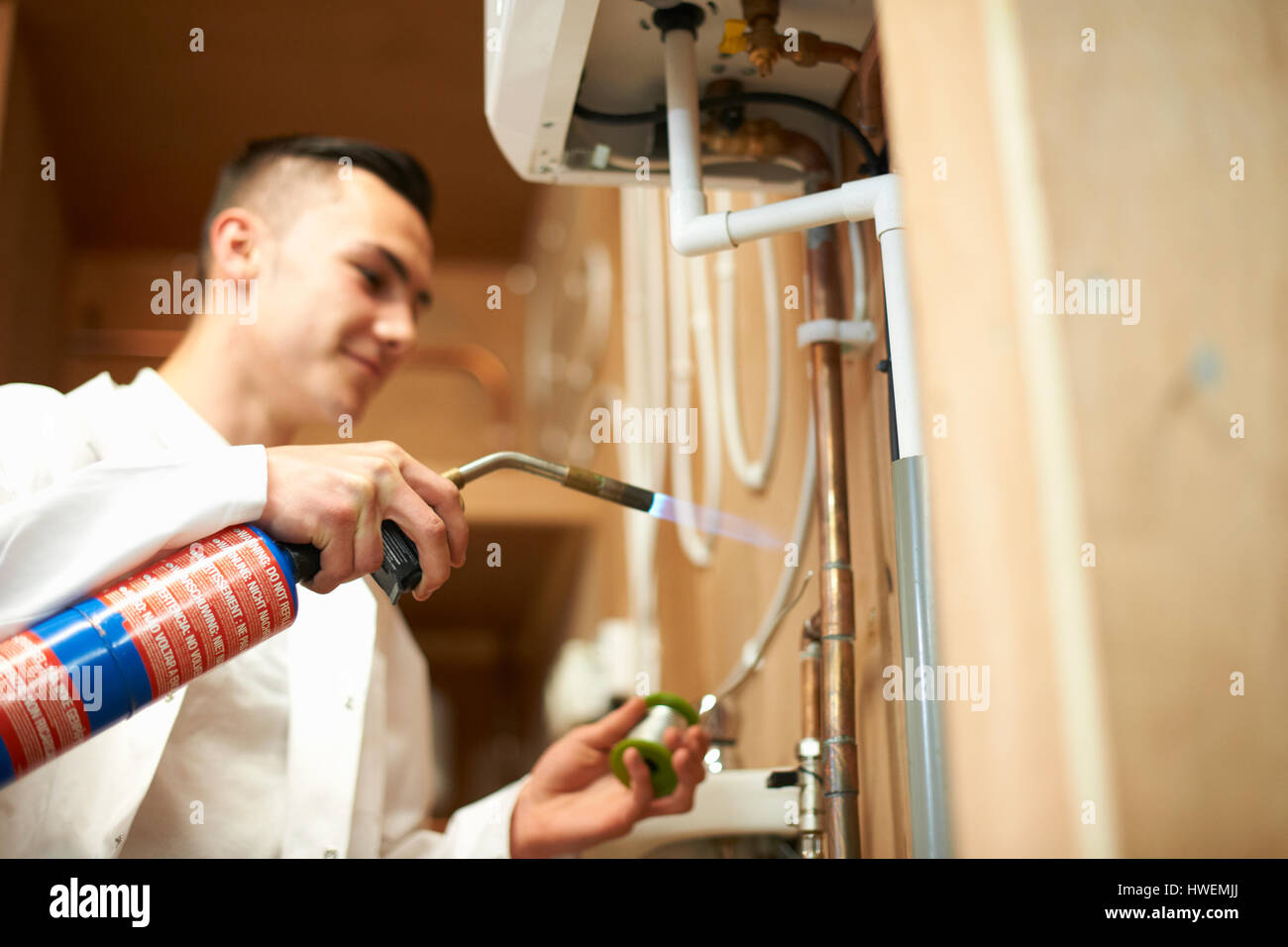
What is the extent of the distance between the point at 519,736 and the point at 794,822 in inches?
81.3

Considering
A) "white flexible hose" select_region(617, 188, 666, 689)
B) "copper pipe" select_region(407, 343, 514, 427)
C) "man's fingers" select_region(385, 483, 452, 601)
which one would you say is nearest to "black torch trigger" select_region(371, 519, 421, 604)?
"man's fingers" select_region(385, 483, 452, 601)

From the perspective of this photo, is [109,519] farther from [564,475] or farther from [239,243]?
[239,243]

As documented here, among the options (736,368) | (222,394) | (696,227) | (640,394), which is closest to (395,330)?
(222,394)

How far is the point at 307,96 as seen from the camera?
1.86 metres

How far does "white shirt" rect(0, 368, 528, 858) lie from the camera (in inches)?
18.3

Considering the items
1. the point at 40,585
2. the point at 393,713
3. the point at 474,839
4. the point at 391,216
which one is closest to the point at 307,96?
Result: the point at 391,216

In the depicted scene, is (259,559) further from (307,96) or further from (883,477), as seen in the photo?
(307,96)

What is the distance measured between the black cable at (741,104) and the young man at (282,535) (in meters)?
0.26

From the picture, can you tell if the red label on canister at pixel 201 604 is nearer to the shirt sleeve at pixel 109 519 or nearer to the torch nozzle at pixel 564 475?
the shirt sleeve at pixel 109 519

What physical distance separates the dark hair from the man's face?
4cm

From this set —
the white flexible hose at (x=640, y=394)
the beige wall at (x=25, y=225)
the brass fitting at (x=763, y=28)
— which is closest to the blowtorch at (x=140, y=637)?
the brass fitting at (x=763, y=28)

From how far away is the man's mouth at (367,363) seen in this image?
85 centimetres

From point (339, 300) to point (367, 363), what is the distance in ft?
0.18

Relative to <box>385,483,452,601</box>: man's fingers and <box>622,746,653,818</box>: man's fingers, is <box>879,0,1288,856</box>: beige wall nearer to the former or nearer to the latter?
<box>385,483,452,601</box>: man's fingers
